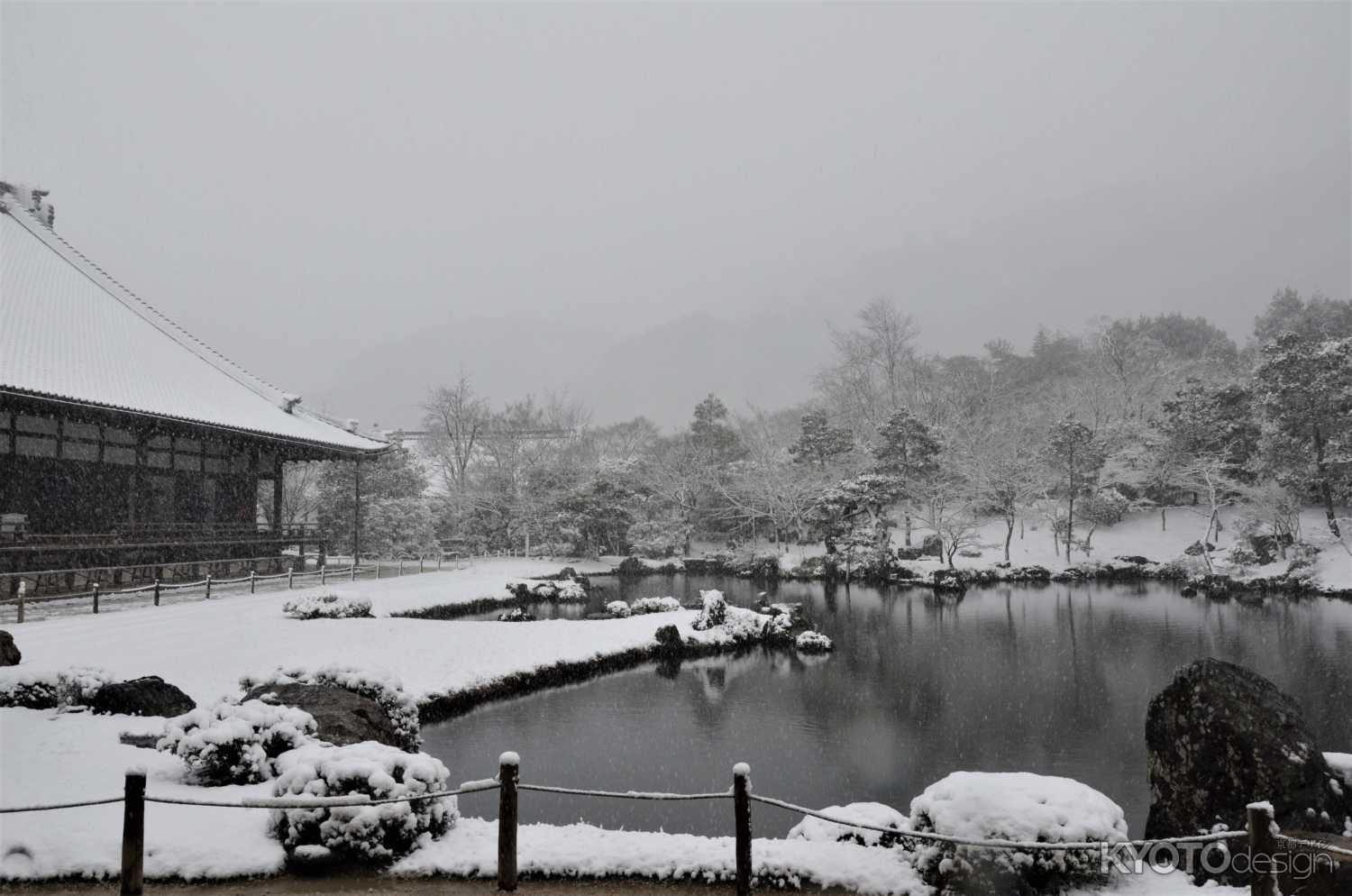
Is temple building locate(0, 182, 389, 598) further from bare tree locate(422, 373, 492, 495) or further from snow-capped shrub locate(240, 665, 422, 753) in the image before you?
bare tree locate(422, 373, 492, 495)

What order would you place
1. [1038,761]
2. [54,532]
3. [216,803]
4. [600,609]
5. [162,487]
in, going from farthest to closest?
[600,609] → [162,487] → [54,532] → [1038,761] → [216,803]

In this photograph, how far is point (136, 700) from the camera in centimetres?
827

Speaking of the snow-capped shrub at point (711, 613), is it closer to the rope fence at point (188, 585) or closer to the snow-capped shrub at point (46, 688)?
the rope fence at point (188, 585)

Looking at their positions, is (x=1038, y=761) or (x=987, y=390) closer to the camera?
(x=1038, y=761)

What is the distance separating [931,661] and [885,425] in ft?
59.9

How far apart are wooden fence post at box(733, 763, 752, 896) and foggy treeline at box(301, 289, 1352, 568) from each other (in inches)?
1023

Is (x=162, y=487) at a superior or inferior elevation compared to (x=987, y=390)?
inferior

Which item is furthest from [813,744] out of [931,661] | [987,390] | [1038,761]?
[987,390]

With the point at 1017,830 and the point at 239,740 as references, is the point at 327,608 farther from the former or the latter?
the point at 1017,830

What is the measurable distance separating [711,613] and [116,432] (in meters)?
15.3

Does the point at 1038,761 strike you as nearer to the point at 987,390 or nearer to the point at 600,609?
the point at 600,609

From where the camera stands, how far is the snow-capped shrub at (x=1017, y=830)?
4535 millimetres

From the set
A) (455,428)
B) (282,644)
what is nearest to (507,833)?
(282,644)

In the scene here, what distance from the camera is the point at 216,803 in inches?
181
